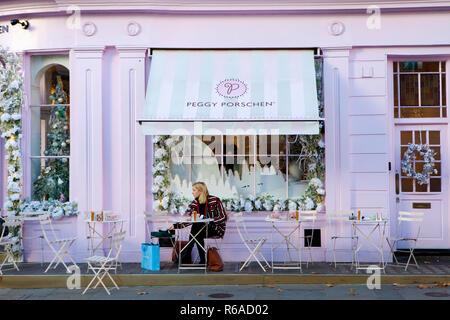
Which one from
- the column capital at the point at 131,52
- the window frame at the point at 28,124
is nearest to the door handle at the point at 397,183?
the column capital at the point at 131,52

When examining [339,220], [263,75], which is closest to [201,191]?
[263,75]

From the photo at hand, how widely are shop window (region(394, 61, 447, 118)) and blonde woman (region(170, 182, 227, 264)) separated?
359 cm

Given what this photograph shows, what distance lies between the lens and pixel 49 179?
33.6 feet

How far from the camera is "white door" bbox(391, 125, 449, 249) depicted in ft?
33.3

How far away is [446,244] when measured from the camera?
10.1 m

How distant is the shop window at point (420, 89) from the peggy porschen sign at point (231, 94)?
2.56m

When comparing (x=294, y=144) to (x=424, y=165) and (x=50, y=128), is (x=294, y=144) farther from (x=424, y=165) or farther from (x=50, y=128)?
(x=50, y=128)

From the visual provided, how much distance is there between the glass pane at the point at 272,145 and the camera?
33.4ft

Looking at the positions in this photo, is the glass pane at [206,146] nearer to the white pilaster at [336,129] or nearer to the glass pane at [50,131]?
the white pilaster at [336,129]

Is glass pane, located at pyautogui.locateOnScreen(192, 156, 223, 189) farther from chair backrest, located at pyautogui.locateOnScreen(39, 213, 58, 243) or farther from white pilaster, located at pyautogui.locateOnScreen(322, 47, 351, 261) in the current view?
chair backrest, located at pyautogui.locateOnScreen(39, 213, 58, 243)

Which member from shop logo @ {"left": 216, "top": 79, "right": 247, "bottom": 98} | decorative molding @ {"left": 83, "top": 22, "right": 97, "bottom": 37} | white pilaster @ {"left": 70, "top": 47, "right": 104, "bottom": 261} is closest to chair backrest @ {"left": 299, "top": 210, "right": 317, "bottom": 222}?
shop logo @ {"left": 216, "top": 79, "right": 247, "bottom": 98}

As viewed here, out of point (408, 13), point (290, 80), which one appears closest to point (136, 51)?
point (290, 80)

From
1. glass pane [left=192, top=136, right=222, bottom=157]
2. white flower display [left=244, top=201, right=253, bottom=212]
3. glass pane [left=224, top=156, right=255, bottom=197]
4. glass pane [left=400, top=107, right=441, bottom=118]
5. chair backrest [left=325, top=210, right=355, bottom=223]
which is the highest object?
glass pane [left=400, top=107, right=441, bottom=118]

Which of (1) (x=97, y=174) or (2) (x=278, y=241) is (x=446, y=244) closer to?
(2) (x=278, y=241)
